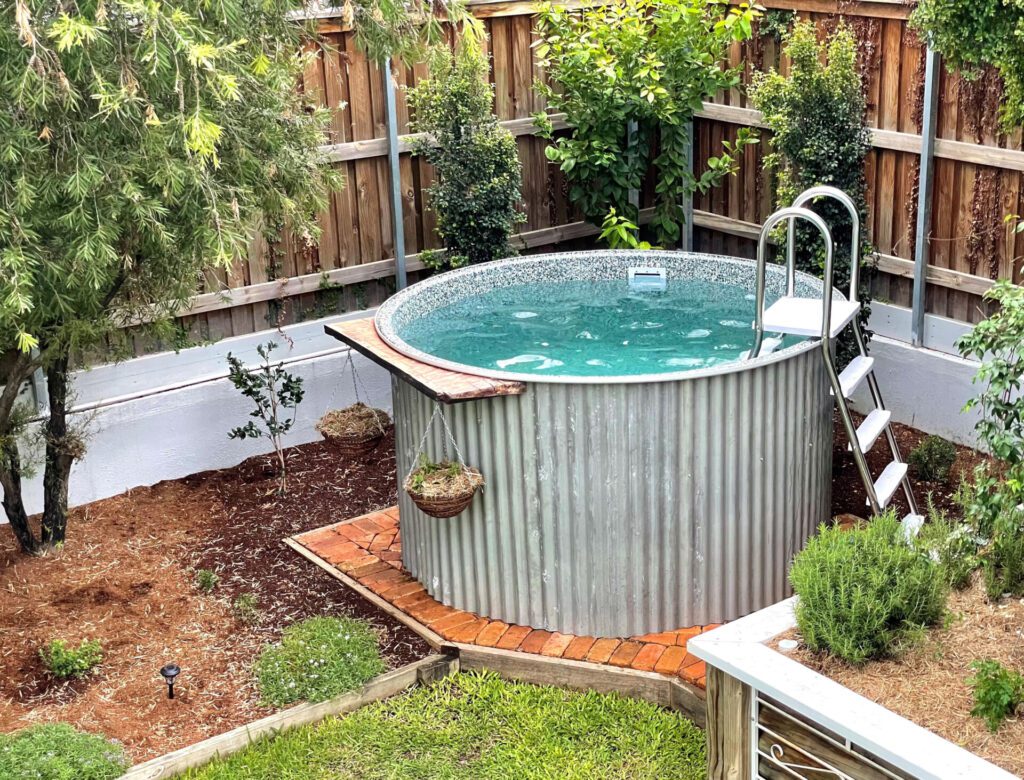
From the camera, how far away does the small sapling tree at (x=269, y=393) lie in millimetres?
7543

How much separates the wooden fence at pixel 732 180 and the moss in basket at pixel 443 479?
200 centimetres

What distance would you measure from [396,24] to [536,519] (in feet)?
7.40

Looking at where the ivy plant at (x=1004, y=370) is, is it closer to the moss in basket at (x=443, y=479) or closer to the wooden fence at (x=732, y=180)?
the moss in basket at (x=443, y=479)

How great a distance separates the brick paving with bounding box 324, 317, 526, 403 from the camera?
5523 millimetres

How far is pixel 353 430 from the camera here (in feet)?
21.9

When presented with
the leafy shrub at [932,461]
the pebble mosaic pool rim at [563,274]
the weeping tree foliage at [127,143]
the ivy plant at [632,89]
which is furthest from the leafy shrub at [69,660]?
the leafy shrub at [932,461]

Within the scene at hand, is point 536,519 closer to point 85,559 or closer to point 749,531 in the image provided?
point 749,531

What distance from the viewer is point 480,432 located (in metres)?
5.81

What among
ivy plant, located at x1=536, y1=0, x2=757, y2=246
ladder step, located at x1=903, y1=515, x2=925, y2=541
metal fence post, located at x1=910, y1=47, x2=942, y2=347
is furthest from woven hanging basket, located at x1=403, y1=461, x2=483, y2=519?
metal fence post, located at x1=910, y1=47, x2=942, y2=347

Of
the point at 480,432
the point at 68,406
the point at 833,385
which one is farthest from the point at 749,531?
the point at 68,406

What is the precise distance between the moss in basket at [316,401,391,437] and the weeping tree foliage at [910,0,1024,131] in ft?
10.6

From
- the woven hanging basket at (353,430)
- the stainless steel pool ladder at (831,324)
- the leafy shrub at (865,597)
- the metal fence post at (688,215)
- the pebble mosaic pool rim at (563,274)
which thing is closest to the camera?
the leafy shrub at (865,597)

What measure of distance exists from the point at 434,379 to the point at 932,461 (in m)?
3.25

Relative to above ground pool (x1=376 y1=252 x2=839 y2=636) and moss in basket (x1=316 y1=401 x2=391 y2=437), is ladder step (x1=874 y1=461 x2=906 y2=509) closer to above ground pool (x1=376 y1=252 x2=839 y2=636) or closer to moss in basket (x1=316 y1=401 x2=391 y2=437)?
above ground pool (x1=376 y1=252 x2=839 y2=636)
